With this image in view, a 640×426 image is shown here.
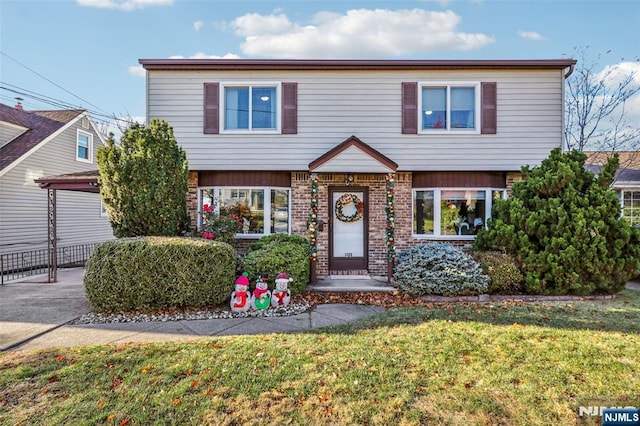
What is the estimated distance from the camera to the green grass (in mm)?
2881

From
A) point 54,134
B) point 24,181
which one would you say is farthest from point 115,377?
point 54,134

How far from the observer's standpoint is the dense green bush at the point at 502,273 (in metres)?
7.01

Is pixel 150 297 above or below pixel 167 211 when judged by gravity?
below

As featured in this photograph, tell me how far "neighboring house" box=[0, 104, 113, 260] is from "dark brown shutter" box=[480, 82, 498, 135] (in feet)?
52.3

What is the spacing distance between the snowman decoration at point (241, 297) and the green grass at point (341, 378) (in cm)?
144

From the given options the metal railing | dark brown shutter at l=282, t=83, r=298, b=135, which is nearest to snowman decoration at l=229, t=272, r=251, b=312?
dark brown shutter at l=282, t=83, r=298, b=135

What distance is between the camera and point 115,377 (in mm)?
3490

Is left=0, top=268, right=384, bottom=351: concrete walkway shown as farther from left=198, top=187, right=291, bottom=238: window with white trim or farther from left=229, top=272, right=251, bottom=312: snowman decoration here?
left=198, top=187, right=291, bottom=238: window with white trim

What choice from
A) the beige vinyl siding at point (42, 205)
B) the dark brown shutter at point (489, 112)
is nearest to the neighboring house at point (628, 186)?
the dark brown shutter at point (489, 112)

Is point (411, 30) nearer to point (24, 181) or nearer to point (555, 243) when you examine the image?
point (555, 243)

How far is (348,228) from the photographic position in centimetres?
914

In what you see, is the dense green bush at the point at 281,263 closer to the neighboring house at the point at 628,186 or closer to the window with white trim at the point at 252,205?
the window with white trim at the point at 252,205

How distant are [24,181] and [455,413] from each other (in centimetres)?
1585

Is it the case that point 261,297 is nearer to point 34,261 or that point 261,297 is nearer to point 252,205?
point 252,205
